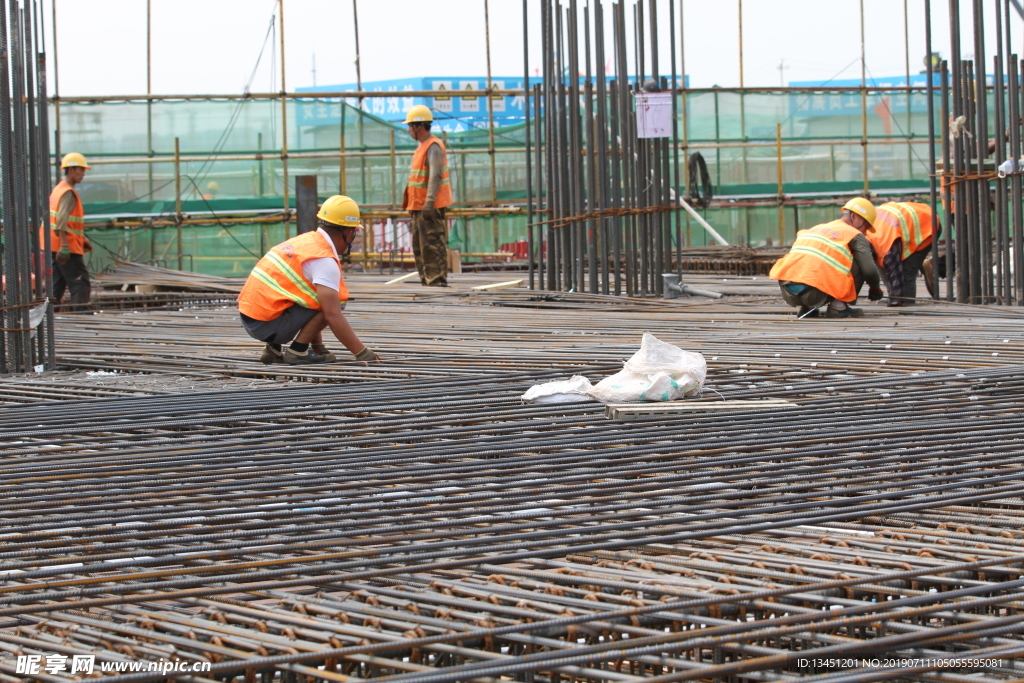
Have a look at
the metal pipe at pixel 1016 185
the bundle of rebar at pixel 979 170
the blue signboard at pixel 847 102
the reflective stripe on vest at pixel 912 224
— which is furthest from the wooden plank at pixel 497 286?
the blue signboard at pixel 847 102

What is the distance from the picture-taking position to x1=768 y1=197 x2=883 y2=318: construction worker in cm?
777

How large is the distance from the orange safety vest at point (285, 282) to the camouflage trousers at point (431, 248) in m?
4.77

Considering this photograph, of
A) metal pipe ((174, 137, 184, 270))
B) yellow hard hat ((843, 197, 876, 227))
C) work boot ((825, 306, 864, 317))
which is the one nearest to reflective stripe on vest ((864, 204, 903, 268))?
yellow hard hat ((843, 197, 876, 227))

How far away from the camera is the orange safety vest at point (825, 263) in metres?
7.75

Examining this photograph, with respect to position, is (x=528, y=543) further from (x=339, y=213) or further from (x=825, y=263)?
(x=825, y=263)

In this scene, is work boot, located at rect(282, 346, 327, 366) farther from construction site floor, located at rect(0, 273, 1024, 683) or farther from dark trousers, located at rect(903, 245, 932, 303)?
dark trousers, located at rect(903, 245, 932, 303)

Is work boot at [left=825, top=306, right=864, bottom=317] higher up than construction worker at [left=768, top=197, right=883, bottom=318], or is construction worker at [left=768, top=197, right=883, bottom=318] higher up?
construction worker at [left=768, top=197, right=883, bottom=318]

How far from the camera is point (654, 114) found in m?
9.23

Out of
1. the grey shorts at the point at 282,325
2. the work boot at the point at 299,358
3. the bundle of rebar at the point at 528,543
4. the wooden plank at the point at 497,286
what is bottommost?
the bundle of rebar at the point at 528,543

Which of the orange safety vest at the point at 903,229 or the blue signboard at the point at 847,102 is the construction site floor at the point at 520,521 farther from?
the blue signboard at the point at 847,102

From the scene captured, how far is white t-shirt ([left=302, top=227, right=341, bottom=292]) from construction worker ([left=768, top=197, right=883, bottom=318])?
3.08 metres

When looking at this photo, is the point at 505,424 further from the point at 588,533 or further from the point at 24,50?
the point at 24,50

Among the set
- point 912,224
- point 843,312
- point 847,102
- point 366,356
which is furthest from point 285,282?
point 847,102

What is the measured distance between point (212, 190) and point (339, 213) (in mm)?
10868
